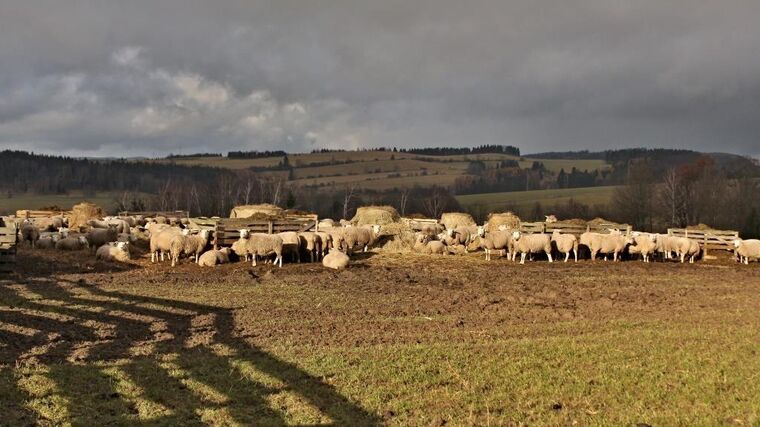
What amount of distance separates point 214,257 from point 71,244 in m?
9.56

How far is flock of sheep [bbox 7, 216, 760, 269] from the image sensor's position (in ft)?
85.0

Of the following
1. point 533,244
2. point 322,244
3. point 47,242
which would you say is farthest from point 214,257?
point 533,244

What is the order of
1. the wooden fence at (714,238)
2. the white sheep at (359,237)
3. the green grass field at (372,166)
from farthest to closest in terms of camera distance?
the green grass field at (372,166) < the wooden fence at (714,238) < the white sheep at (359,237)

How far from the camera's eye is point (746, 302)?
17.1 metres

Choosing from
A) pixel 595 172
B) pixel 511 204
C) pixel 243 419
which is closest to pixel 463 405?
pixel 243 419

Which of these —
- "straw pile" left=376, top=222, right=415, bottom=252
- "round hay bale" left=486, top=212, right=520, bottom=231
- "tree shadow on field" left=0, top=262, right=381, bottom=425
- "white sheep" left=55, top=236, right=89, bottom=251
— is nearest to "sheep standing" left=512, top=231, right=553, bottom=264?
"straw pile" left=376, top=222, right=415, bottom=252

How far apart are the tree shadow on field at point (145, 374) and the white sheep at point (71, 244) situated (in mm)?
17141

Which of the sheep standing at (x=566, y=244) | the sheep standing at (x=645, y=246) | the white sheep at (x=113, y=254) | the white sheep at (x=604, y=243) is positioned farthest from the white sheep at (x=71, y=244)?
the sheep standing at (x=645, y=246)

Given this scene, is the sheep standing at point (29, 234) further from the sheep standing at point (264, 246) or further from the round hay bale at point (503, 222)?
the round hay bale at point (503, 222)

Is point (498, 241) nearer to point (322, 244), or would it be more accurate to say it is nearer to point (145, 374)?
point (322, 244)

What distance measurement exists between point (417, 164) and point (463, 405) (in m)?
177

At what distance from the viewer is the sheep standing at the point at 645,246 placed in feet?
103

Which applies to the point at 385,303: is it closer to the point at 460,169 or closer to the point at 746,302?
the point at 746,302

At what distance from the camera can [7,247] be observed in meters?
21.6
